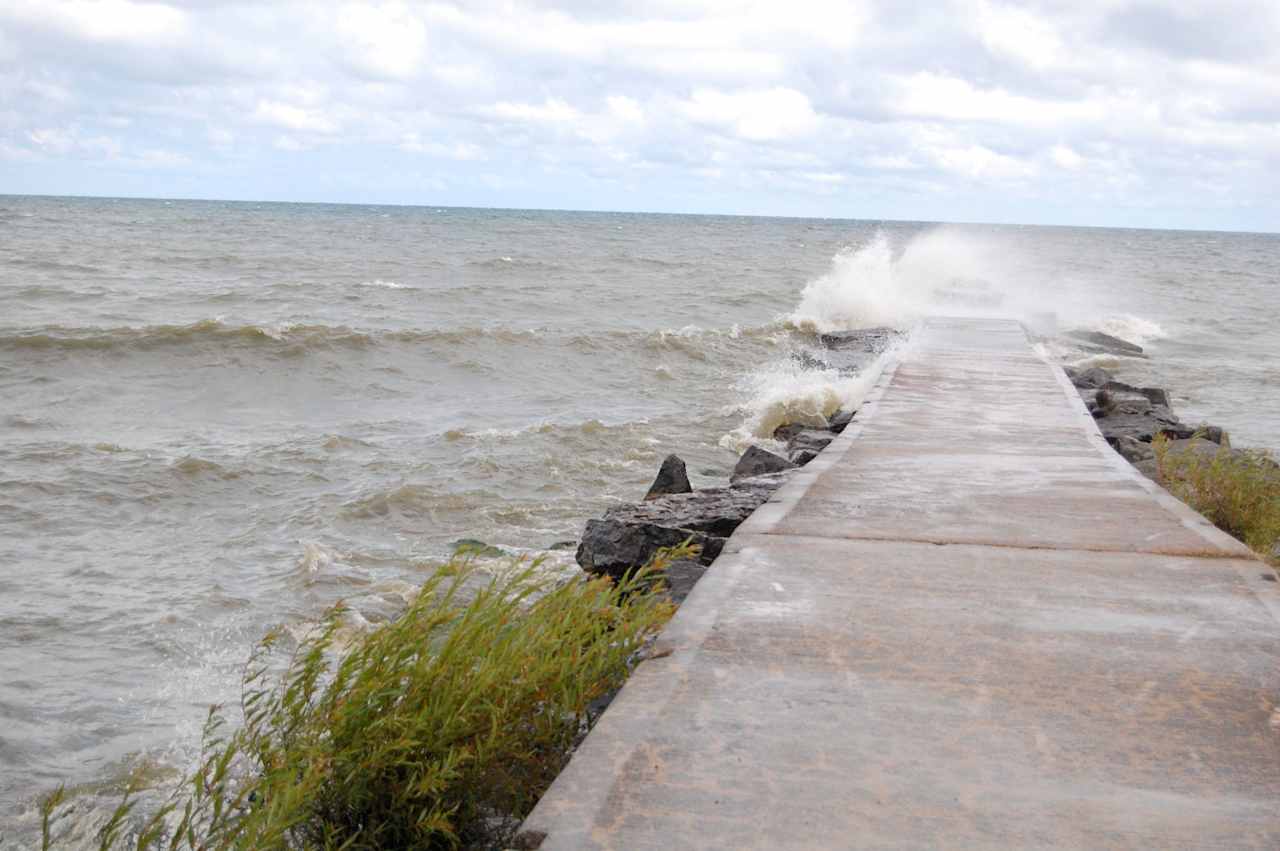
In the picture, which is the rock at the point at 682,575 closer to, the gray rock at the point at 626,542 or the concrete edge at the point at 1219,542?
the gray rock at the point at 626,542

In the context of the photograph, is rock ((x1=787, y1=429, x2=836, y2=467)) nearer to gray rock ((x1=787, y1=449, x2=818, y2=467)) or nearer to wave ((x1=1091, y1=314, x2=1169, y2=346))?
gray rock ((x1=787, y1=449, x2=818, y2=467))

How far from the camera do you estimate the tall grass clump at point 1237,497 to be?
6176mm

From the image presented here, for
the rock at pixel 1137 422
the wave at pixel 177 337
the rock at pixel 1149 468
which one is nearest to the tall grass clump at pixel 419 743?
the rock at pixel 1149 468

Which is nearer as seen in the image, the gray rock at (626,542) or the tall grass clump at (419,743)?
the tall grass clump at (419,743)

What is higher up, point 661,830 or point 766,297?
point 661,830

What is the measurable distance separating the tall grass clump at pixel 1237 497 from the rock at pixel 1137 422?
283 cm

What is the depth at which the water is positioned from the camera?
21.8 ft

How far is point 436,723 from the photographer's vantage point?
9.37ft

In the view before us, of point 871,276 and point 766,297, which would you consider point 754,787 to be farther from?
point 766,297

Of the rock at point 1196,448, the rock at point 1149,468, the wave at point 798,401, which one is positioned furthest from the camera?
the wave at point 798,401

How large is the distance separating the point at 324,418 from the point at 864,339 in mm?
11074

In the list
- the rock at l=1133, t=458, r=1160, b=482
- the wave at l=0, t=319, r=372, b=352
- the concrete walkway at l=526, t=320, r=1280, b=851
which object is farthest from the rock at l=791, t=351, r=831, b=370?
the concrete walkway at l=526, t=320, r=1280, b=851

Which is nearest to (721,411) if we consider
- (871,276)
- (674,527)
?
(674,527)

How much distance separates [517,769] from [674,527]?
11.0 ft
